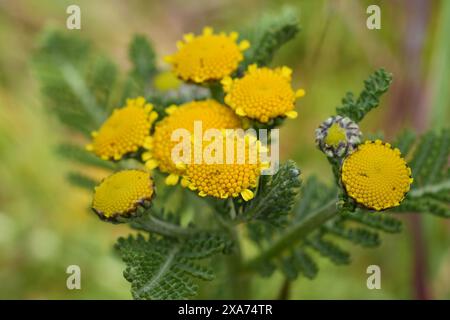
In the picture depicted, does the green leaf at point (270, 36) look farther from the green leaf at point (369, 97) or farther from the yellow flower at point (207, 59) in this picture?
the green leaf at point (369, 97)

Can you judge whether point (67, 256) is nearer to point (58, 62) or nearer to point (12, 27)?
point (58, 62)

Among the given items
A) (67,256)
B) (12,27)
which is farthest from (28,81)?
(67,256)

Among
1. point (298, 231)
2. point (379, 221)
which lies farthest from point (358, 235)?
point (298, 231)

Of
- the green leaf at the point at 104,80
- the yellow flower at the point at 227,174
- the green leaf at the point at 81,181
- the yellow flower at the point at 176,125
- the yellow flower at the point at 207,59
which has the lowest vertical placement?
the yellow flower at the point at 227,174

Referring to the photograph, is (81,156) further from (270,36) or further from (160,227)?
(270,36)

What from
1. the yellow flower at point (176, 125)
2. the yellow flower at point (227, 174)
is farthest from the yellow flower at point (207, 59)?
the yellow flower at point (227, 174)

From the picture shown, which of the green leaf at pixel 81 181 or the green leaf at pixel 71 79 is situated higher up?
the green leaf at pixel 71 79

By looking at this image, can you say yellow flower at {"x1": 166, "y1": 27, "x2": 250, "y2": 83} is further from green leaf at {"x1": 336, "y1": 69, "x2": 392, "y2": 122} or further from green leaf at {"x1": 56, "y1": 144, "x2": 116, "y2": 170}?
green leaf at {"x1": 56, "y1": 144, "x2": 116, "y2": 170}

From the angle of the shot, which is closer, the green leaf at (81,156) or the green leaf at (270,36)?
the green leaf at (270,36)
